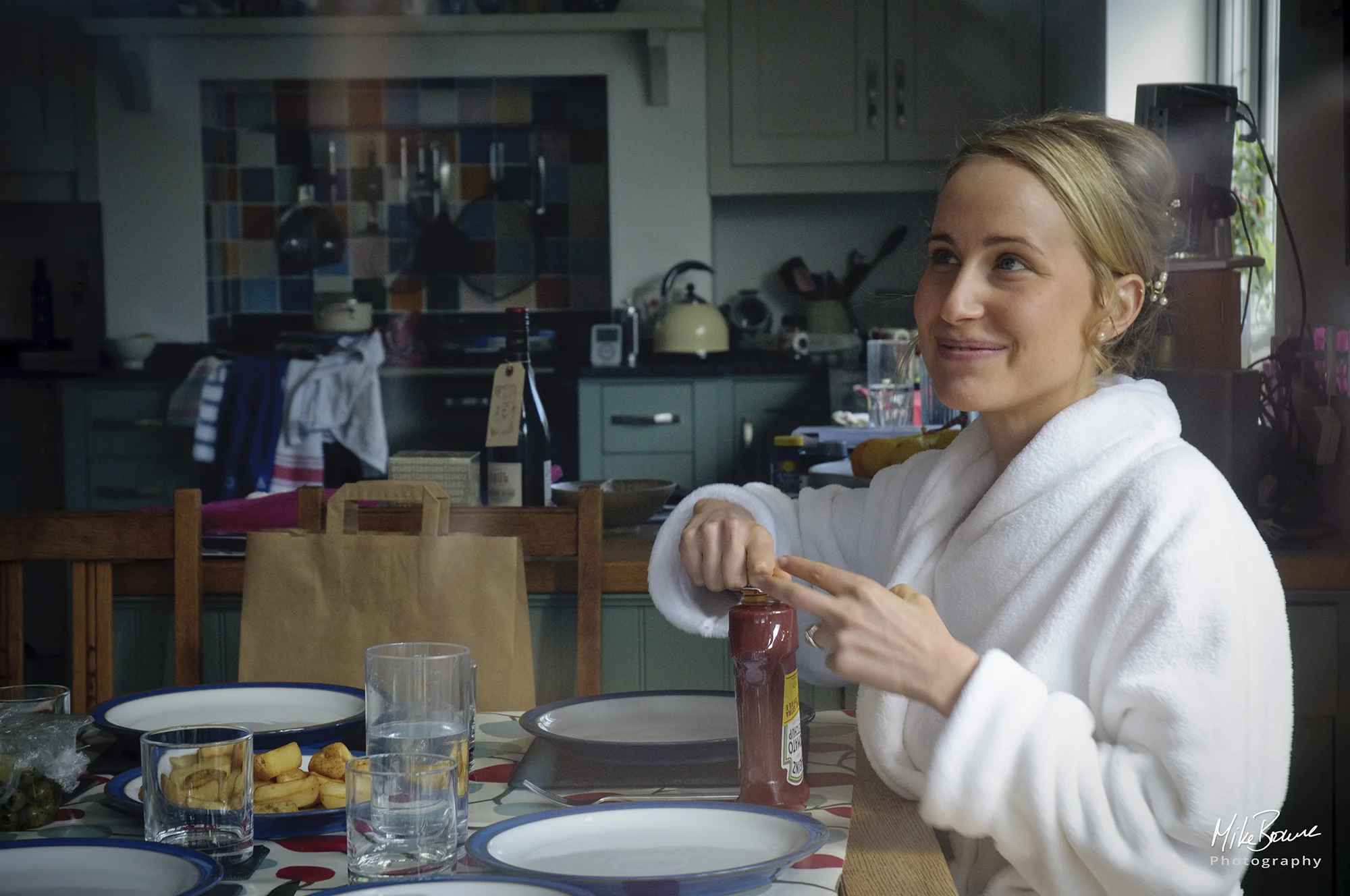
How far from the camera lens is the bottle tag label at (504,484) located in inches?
72.4

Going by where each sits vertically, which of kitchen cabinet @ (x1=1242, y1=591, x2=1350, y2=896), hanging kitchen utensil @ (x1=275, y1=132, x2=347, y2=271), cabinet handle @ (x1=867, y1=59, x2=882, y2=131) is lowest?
kitchen cabinet @ (x1=1242, y1=591, x2=1350, y2=896)

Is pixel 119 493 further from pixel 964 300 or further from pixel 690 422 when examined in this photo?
pixel 964 300

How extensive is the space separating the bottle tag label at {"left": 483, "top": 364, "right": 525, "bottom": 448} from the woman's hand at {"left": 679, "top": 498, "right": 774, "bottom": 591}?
2.00 ft

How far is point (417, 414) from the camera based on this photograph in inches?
173

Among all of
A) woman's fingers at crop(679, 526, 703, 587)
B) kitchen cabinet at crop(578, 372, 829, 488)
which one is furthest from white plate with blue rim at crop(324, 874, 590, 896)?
kitchen cabinet at crop(578, 372, 829, 488)

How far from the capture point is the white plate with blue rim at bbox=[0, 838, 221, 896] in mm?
767

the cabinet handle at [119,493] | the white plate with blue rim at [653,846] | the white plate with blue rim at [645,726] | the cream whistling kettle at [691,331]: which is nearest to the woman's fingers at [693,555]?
the white plate with blue rim at [645,726]

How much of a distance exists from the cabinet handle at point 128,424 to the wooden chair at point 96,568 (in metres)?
2.86

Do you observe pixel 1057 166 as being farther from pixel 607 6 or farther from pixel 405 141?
pixel 405 141

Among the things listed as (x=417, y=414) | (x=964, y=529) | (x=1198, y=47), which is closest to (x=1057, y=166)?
(x=964, y=529)

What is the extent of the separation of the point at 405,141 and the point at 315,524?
361 cm

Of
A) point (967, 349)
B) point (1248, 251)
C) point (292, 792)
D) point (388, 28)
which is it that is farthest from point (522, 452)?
point (388, 28)

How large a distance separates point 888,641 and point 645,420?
3.24 meters

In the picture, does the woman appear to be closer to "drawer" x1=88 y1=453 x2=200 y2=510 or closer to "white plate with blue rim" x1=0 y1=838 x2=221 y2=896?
"white plate with blue rim" x1=0 y1=838 x2=221 y2=896
